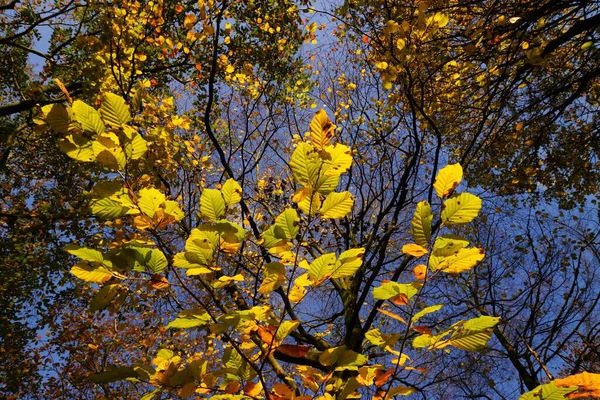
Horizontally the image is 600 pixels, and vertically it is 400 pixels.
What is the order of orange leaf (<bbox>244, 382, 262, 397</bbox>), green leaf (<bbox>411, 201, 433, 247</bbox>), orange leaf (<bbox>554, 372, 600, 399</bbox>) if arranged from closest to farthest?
orange leaf (<bbox>554, 372, 600, 399</bbox>), green leaf (<bbox>411, 201, 433, 247</bbox>), orange leaf (<bbox>244, 382, 262, 397</bbox>)

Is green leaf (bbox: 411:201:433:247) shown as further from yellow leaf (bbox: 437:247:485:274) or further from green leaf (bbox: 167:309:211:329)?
green leaf (bbox: 167:309:211:329)

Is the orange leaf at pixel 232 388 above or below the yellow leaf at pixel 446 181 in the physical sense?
below

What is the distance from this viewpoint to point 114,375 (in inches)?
39.8

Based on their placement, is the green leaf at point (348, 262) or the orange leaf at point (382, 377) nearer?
the green leaf at point (348, 262)

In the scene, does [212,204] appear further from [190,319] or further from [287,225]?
[190,319]

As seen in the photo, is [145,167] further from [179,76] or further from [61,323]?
[61,323]

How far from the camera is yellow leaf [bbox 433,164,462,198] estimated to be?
0.95 m

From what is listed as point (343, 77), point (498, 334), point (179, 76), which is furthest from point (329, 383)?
point (179, 76)

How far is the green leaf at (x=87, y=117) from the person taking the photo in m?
0.91

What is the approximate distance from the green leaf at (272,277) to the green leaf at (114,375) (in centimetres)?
45

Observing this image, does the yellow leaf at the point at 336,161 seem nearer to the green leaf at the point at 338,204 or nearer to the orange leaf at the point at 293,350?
the green leaf at the point at 338,204

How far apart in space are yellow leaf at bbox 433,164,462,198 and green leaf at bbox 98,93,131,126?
84 cm

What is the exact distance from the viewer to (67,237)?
20.8 feet

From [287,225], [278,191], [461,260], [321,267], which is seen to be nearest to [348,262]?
[321,267]
